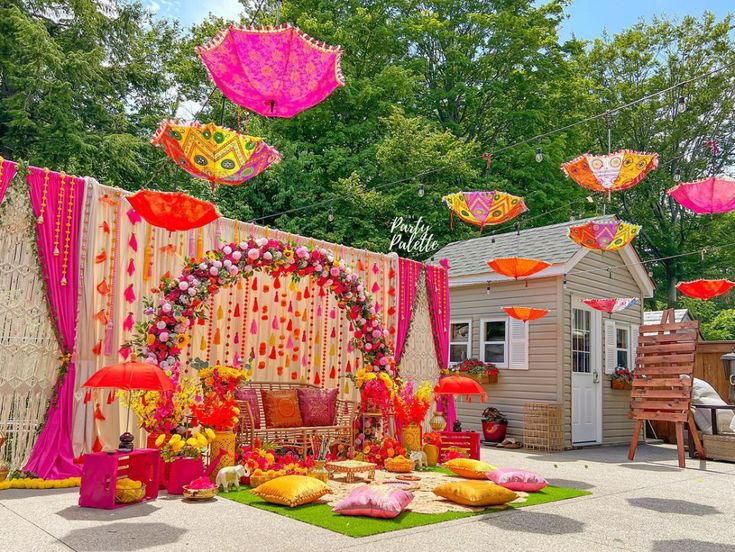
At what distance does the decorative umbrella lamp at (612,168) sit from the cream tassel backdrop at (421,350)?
2.97 meters

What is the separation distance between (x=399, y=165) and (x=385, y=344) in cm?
966

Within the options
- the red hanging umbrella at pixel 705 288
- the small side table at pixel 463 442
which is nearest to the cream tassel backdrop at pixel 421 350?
the small side table at pixel 463 442

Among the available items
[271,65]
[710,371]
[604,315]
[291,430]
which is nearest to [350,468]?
[291,430]

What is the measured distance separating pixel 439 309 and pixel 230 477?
5387 mm

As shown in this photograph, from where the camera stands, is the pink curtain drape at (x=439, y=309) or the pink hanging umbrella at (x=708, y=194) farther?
the pink curtain drape at (x=439, y=309)

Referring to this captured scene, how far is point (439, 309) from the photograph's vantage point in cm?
1063

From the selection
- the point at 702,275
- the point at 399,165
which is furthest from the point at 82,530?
the point at 702,275

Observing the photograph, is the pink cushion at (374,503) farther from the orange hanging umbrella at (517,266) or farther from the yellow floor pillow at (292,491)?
the orange hanging umbrella at (517,266)

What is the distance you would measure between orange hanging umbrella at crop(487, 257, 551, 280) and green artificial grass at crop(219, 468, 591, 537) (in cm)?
492

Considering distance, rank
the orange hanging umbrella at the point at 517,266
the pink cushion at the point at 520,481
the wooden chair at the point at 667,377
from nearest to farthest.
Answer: the pink cushion at the point at 520,481 < the wooden chair at the point at 667,377 < the orange hanging umbrella at the point at 517,266

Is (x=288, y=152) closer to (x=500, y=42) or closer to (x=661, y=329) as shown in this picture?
(x=500, y=42)

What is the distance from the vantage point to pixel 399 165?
682 inches

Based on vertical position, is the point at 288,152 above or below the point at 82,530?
above

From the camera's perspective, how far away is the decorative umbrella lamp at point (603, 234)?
9.70m
